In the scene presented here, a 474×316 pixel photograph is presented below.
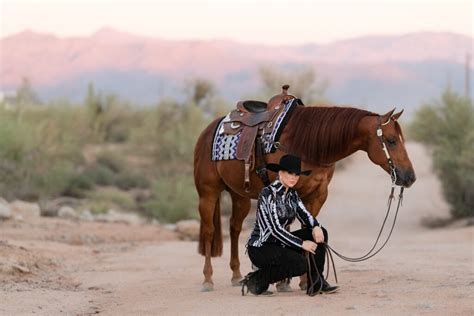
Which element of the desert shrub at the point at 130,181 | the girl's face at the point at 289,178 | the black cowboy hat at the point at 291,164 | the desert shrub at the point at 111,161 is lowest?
the desert shrub at the point at 130,181

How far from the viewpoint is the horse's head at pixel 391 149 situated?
917cm

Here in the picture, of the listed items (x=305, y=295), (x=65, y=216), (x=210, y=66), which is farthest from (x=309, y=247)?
(x=210, y=66)

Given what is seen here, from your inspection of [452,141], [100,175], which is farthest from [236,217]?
[100,175]

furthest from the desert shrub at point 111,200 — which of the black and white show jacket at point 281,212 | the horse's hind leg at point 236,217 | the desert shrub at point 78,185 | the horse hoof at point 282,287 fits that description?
the black and white show jacket at point 281,212

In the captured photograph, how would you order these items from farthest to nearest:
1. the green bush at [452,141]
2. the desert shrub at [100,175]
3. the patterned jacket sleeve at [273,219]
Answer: the desert shrub at [100,175]
the green bush at [452,141]
the patterned jacket sleeve at [273,219]

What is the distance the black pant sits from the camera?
30.0ft

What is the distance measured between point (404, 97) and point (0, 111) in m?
138

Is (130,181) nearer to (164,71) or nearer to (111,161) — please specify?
(111,161)

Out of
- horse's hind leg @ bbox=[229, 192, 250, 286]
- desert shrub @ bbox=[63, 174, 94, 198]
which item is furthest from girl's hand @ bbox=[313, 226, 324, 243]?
desert shrub @ bbox=[63, 174, 94, 198]

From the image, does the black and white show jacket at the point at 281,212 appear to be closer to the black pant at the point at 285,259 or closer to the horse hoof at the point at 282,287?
the black pant at the point at 285,259

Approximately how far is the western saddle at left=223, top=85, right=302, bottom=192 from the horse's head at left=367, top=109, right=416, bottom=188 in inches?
49.5

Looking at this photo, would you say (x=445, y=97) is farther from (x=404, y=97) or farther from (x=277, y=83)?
(x=404, y=97)

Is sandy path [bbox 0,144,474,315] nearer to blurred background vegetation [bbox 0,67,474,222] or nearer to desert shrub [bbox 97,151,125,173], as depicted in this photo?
blurred background vegetation [bbox 0,67,474,222]

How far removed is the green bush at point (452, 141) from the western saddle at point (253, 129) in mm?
16038
